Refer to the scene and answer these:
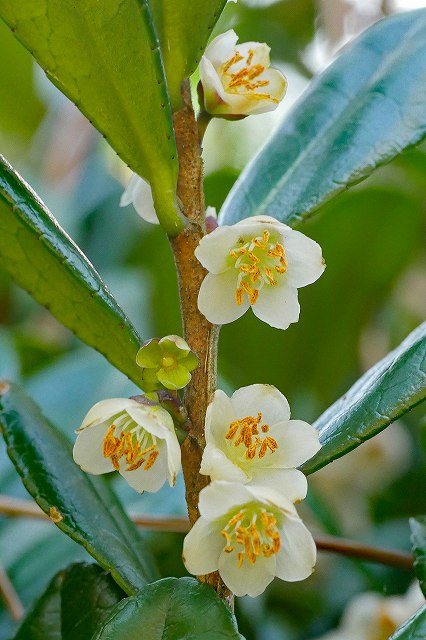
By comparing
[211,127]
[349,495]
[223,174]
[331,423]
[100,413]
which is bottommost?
[349,495]

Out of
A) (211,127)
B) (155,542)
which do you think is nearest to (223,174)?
(211,127)

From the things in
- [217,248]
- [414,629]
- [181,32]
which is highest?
[181,32]

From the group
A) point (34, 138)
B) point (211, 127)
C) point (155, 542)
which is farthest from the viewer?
point (34, 138)

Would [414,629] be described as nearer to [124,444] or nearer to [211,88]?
[124,444]

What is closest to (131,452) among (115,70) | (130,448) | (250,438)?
(130,448)

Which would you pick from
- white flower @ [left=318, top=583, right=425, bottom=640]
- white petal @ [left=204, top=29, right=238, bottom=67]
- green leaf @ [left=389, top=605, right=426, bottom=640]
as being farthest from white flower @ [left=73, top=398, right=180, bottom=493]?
white flower @ [left=318, top=583, right=425, bottom=640]

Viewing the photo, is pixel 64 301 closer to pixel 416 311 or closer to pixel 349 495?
pixel 349 495

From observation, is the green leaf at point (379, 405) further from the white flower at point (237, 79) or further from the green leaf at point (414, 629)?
the white flower at point (237, 79)
